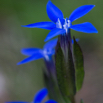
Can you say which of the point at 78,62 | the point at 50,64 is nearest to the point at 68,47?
the point at 78,62

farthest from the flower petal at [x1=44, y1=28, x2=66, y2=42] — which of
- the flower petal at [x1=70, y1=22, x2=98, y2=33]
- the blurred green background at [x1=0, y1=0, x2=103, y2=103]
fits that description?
the blurred green background at [x1=0, y1=0, x2=103, y2=103]

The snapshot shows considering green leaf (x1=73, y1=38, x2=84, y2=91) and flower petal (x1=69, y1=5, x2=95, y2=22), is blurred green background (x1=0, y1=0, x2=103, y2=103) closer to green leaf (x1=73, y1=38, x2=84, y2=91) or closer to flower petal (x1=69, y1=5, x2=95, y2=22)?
green leaf (x1=73, y1=38, x2=84, y2=91)

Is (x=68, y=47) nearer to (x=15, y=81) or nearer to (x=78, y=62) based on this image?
(x=78, y=62)

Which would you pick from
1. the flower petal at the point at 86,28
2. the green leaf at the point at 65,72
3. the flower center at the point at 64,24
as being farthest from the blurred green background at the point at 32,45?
the flower petal at the point at 86,28

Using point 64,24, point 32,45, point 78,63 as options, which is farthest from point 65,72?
point 32,45

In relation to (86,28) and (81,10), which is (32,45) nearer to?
(81,10)
